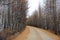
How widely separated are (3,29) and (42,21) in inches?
545

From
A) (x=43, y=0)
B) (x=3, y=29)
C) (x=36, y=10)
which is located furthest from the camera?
(x=36, y=10)

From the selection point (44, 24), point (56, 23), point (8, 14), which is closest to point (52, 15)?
point (56, 23)

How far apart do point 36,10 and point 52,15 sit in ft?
28.3

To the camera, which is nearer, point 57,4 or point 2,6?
point 2,6

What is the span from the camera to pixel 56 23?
1647 cm

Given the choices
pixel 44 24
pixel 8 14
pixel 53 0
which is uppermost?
pixel 53 0

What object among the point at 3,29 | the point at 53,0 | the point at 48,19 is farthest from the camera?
the point at 48,19

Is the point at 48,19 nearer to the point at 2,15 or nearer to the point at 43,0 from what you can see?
the point at 43,0

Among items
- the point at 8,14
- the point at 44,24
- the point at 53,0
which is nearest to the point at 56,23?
the point at 53,0

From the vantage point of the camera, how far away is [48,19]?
762 inches

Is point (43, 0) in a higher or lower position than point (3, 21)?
higher

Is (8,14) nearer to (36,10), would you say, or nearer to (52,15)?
(52,15)

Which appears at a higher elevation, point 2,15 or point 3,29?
point 2,15

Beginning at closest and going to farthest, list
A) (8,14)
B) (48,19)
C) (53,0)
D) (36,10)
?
1. (8,14)
2. (53,0)
3. (48,19)
4. (36,10)
